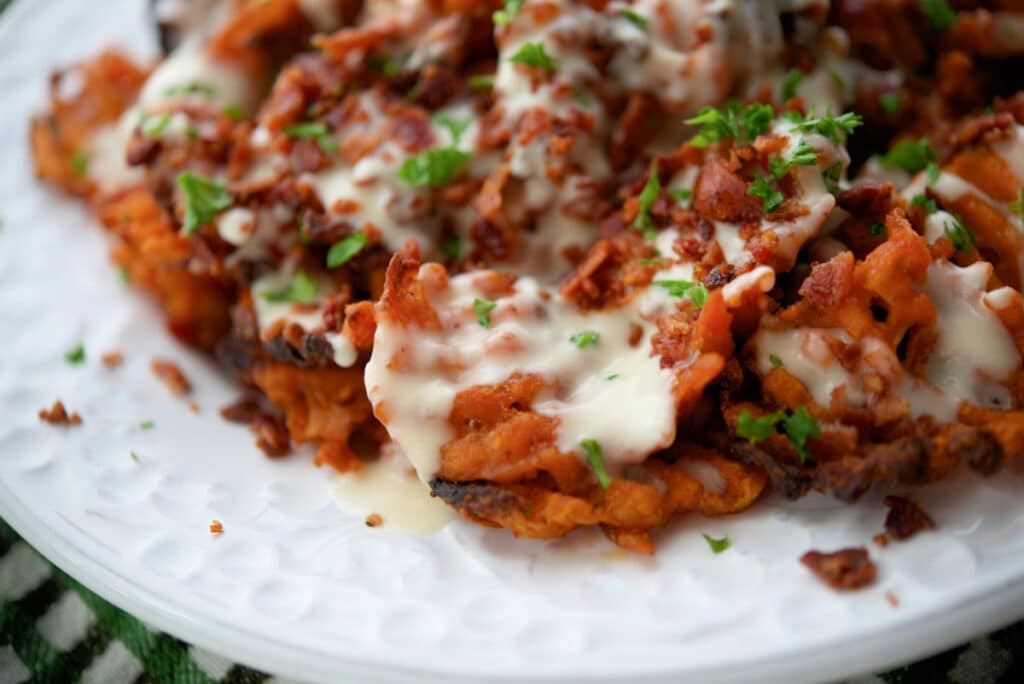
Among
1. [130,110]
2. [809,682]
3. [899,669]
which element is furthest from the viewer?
[130,110]

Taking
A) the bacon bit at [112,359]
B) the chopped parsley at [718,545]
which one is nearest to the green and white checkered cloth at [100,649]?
the chopped parsley at [718,545]

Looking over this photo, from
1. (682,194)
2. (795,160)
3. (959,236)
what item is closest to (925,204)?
(959,236)

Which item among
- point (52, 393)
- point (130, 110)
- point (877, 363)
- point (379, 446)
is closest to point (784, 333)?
point (877, 363)

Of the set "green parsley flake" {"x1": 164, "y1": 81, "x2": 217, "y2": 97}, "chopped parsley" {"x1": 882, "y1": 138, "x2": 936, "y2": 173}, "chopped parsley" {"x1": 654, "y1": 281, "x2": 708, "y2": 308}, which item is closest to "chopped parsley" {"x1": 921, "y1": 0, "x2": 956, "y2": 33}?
"chopped parsley" {"x1": 882, "y1": 138, "x2": 936, "y2": 173}

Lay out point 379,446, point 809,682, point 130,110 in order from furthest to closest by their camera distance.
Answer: point 130,110, point 379,446, point 809,682

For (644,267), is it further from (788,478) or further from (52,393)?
(52,393)
